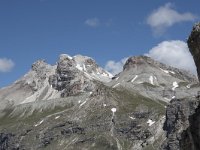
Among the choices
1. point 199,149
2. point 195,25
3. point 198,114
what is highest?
point 195,25

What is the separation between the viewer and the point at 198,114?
122 ft

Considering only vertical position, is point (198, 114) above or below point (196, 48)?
below

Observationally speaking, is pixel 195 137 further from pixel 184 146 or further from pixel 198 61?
pixel 198 61

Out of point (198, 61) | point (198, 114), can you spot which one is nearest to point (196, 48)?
point (198, 61)

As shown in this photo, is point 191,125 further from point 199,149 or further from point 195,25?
point 195,25

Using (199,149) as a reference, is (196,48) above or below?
above

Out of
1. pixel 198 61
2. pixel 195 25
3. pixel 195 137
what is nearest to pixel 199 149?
pixel 195 137

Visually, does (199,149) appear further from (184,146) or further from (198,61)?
(198,61)

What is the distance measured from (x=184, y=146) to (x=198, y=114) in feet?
7.73

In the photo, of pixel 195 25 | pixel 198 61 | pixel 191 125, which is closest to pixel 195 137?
pixel 191 125

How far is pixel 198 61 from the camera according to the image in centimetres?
3638

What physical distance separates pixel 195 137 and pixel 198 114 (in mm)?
1579

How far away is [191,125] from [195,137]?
1044 mm

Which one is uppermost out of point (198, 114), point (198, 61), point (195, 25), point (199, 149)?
point (195, 25)
